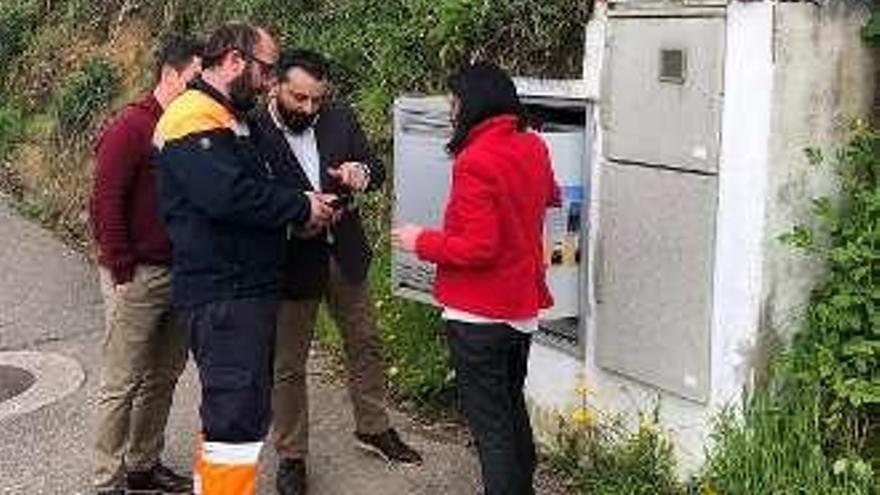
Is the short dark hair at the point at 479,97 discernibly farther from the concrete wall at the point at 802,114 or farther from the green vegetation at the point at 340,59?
the green vegetation at the point at 340,59

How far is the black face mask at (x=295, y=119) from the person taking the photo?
5.31 meters

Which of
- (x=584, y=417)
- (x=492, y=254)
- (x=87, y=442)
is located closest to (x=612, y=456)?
(x=584, y=417)

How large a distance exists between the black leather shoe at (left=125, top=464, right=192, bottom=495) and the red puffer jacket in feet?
5.59

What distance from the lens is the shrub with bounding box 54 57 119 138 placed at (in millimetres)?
11812

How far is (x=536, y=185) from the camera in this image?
475cm

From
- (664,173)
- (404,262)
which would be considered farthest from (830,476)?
(404,262)

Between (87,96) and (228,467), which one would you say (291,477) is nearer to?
(228,467)

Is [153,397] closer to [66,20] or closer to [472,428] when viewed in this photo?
[472,428]

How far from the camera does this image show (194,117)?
4523 millimetres

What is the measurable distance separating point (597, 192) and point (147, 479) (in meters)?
2.41

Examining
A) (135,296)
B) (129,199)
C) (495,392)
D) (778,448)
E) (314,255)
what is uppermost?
(129,199)

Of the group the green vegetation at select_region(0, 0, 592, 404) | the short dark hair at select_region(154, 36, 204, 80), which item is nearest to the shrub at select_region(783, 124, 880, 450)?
the green vegetation at select_region(0, 0, 592, 404)

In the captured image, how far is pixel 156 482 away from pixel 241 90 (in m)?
2.02

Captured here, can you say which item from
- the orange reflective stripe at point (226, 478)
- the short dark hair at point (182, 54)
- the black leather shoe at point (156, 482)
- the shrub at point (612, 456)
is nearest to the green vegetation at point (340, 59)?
the shrub at point (612, 456)
